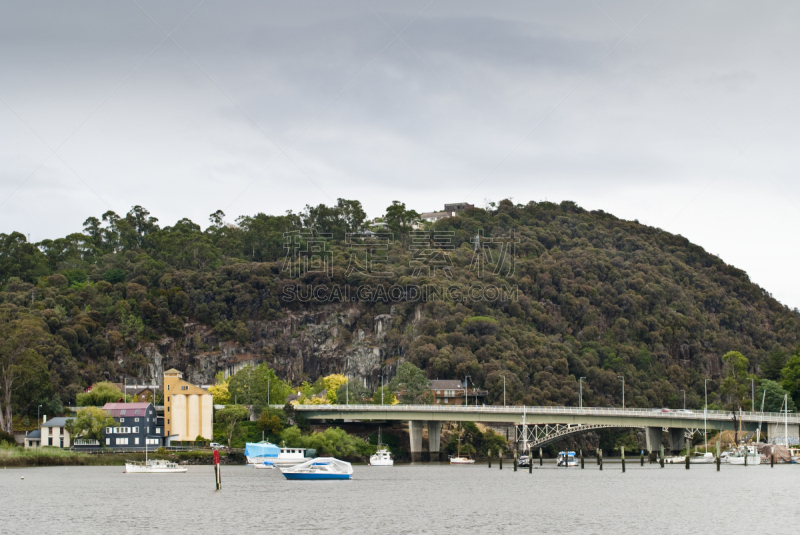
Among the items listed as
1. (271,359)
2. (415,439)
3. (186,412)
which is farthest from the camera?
(271,359)

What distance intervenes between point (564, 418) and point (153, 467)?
57883 mm

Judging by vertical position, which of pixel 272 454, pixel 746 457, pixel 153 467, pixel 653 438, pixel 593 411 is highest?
pixel 593 411

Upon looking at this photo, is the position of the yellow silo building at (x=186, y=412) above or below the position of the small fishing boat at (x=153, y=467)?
above

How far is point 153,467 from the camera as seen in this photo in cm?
10856

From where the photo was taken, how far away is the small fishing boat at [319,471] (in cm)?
9819

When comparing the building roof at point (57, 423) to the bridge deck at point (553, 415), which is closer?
the bridge deck at point (553, 415)

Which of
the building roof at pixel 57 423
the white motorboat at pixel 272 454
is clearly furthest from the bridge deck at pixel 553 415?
the building roof at pixel 57 423

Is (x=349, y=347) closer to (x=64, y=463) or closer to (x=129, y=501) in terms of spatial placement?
(x=64, y=463)

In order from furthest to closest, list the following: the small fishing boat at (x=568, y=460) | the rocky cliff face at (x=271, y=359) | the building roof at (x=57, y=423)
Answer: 1. the rocky cliff face at (x=271, y=359)
2. the building roof at (x=57, y=423)
3. the small fishing boat at (x=568, y=460)

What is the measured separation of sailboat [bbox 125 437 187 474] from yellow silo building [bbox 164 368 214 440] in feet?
76.0

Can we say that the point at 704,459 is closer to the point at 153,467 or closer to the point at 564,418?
the point at 564,418

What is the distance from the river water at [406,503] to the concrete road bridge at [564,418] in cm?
1846

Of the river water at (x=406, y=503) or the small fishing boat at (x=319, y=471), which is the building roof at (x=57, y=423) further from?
the small fishing boat at (x=319, y=471)

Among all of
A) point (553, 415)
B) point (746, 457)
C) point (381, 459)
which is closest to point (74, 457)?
point (381, 459)
